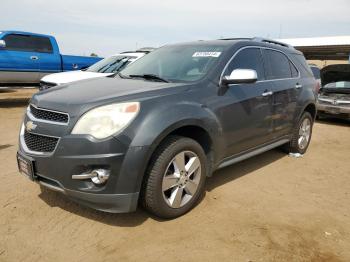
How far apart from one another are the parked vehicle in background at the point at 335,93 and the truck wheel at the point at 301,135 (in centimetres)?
393

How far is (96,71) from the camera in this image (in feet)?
28.1

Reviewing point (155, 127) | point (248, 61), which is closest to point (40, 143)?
point (155, 127)

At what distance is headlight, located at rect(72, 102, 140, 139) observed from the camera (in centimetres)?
294

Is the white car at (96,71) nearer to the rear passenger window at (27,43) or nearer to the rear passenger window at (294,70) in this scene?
the rear passenger window at (27,43)

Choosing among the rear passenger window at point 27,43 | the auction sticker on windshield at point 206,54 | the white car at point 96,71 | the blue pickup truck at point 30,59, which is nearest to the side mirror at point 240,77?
the auction sticker on windshield at point 206,54

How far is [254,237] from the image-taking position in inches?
125

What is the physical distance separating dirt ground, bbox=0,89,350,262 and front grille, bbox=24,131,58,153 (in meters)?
0.70

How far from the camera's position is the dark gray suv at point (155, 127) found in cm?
296

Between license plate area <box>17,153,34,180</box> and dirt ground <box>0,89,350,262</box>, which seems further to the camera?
license plate area <box>17,153,34,180</box>

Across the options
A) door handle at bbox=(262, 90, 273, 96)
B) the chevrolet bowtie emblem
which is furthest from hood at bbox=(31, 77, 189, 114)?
door handle at bbox=(262, 90, 273, 96)

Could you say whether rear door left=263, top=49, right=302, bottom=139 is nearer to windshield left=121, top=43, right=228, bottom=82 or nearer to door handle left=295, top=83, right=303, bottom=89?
door handle left=295, top=83, right=303, bottom=89

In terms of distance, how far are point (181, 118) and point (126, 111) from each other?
1.80 feet

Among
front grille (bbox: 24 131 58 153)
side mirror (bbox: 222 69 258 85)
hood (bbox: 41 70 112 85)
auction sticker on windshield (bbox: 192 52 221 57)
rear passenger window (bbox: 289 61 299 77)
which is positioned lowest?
hood (bbox: 41 70 112 85)

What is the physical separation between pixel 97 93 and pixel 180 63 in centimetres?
126
